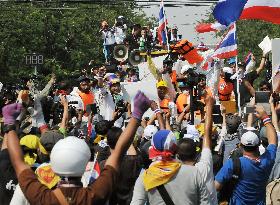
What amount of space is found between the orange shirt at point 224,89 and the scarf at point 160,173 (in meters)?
12.6

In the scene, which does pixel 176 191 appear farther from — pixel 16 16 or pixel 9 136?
pixel 16 16

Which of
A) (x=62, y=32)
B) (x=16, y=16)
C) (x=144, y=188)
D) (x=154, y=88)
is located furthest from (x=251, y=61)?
(x=62, y=32)

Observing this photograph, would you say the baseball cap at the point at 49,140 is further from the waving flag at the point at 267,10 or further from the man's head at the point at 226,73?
the man's head at the point at 226,73

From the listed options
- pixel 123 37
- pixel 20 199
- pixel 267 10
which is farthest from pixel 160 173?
pixel 123 37

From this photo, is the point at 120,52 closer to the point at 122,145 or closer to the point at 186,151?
the point at 186,151

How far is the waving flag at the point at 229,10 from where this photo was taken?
14.0 meters

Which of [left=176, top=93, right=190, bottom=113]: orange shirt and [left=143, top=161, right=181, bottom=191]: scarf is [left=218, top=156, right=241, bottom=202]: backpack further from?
[left=176, top=93, right=190, bottom=113]: orange shirt

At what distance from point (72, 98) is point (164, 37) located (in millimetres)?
9141

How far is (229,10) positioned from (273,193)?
260 inches

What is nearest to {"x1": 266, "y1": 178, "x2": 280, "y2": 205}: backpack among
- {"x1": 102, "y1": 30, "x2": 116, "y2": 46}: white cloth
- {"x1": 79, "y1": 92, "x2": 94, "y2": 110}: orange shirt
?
{"x1": 79, "y1": 92, "x2": 94, "y2": 110}: orange shirt

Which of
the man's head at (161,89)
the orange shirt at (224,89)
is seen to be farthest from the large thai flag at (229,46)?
the orange shirt at (224,89)

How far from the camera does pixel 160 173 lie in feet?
20.6

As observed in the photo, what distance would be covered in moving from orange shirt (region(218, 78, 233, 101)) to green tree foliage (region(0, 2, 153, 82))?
25388 millimetres

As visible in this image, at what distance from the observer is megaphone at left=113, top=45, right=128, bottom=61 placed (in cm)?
3152
